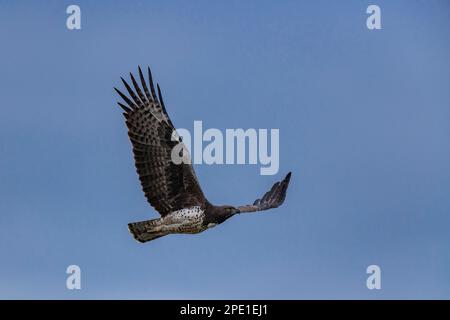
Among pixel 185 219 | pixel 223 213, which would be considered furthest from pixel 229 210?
pixel 185 219

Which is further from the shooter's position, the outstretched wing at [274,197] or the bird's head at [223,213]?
the outstretched wing at [274,197]

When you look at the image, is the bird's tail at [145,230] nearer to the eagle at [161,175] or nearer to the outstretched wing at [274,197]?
the eagle at [161,175]

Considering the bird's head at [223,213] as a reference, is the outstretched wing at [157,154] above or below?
above

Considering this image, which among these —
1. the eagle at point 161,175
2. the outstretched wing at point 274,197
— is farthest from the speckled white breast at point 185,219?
the outstretched wing at point 274,197

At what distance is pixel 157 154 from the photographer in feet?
37.9

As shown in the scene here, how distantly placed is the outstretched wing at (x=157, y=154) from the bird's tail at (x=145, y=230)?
0.50ft

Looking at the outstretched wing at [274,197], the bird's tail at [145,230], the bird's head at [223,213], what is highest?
the outstretched wing at [274,197]

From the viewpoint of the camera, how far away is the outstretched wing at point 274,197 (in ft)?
40.3

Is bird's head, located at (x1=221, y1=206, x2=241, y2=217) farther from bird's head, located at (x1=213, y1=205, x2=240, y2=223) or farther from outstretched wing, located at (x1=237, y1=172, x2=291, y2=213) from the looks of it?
outstretched wing, located at (x1=237, y1=172, x2=291, y2=213)

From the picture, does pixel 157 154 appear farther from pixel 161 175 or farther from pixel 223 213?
pixel 223 213

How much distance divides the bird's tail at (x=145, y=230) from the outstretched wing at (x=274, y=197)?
0.93m

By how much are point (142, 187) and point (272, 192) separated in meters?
1.49
